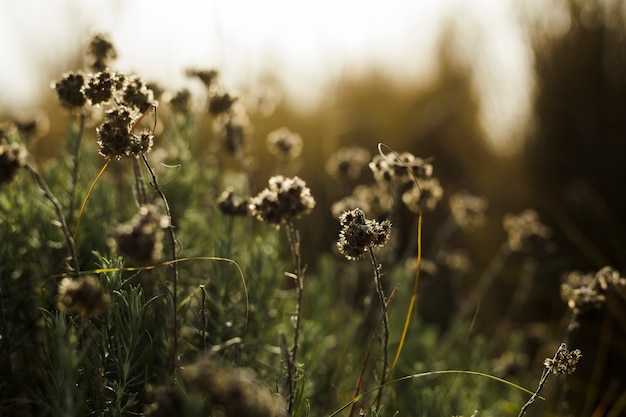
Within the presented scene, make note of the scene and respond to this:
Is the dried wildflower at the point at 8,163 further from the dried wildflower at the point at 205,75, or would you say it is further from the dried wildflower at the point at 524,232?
the dried wildflower at the point at 524,232

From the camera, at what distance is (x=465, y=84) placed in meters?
6.85

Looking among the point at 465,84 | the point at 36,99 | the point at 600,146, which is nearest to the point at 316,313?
the point at 600,146

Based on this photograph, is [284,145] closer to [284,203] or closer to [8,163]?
[284,203]

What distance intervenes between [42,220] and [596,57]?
3581 millimetres

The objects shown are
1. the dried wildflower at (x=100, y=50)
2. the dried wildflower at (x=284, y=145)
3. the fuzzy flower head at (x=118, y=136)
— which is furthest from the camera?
the dried wildflower at (x=284, y=145)

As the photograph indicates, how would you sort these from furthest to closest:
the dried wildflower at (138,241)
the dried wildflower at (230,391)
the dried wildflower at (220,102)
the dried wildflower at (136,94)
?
the dried wildflower at (220,102) → the dried wildflower at (136,94) → the dried wildflower at (138,241) → the dried wildflower at (230,391)

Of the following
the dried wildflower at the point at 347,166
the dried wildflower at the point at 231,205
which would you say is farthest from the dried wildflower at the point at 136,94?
the dried wildflower at the point at 347,166

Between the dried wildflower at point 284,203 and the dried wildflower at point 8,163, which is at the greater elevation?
the dried wildflower at point 284,203

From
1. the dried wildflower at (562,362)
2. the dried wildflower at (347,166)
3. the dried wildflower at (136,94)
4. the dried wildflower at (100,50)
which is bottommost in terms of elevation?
the dried wildflower at (562,362)

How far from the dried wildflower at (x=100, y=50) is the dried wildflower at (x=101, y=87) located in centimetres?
69

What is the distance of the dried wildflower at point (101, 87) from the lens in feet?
4.81

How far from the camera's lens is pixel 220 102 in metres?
2.21

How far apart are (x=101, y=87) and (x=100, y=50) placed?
0.73m

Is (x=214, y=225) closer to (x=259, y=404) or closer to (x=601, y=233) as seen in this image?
(x=259, y=404)
